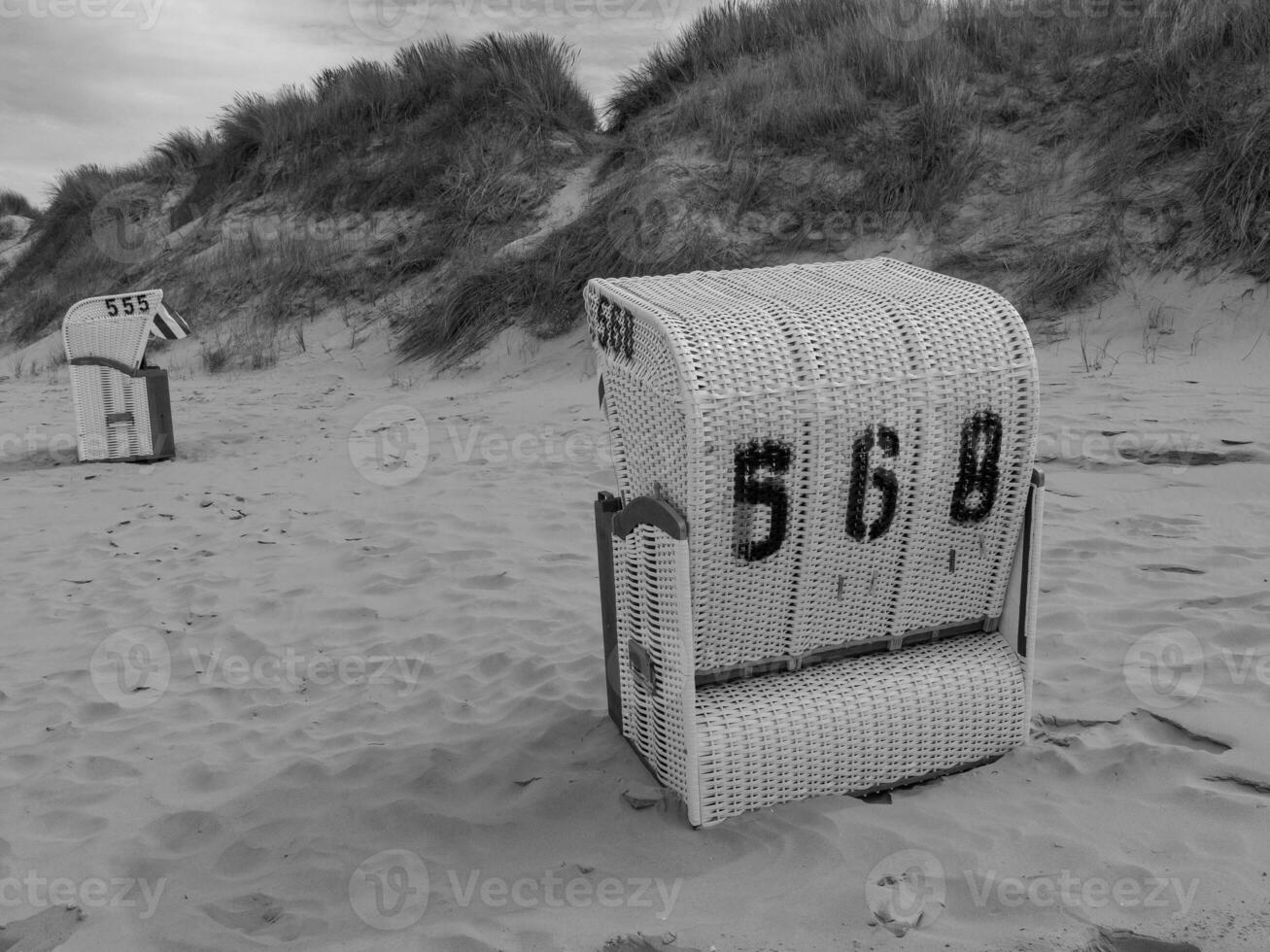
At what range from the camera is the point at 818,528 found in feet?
9.02

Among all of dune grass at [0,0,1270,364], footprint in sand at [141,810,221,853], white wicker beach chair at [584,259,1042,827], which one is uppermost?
dune grass at [0,0,1270,364]

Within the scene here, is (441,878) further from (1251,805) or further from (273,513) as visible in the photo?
(273,513)

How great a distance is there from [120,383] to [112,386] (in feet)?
0.20

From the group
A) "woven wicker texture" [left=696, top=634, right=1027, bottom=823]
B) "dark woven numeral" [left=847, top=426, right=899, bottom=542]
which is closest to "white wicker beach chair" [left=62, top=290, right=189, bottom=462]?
"woven wicker texture" [left=696, top=634, right=1027, bottom=823]

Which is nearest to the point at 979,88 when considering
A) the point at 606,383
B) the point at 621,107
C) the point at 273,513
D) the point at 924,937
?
the point at 621,107

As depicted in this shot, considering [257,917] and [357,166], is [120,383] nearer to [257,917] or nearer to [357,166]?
[257,917]

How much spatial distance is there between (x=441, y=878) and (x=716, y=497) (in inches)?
44.9

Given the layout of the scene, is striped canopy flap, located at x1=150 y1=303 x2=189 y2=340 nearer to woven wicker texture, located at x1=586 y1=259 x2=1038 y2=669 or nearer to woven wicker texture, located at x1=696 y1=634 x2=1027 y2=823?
woven wicker texture, located at x1=586 y1=259 x2=1038 y2=669

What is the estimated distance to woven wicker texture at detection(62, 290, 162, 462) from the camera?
7.46m

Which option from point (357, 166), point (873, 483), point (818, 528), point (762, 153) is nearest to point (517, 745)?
point (818, 528)

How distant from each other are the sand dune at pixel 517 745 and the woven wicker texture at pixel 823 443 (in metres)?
0.53

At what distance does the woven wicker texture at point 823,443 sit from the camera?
2607 millimetres

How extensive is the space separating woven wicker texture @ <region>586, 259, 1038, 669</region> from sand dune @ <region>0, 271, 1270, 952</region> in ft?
1.73

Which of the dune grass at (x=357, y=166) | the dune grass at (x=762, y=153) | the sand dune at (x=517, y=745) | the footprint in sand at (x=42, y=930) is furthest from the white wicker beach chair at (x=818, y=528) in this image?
the dune grass at (x=357, y=166)
